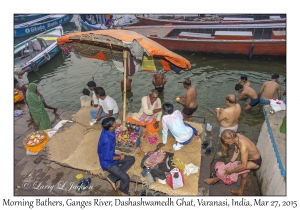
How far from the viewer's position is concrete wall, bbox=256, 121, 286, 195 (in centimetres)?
Result: 437

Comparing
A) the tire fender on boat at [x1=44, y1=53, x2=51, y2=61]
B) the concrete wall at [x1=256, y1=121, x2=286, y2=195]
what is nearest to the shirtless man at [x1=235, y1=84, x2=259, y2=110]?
the concrete wall at [x1=256, y1=121, x2=286, y2=195]

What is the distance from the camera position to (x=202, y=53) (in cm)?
1527

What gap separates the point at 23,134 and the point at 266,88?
9.25m

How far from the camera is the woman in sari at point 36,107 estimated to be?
682cm

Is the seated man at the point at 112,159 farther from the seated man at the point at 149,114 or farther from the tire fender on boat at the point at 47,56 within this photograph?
the tire fender on boat at the point at 47,56

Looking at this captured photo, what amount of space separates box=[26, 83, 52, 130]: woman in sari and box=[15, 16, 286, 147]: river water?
2829 mm

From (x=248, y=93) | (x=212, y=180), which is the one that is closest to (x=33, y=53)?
(x=248, y=93)

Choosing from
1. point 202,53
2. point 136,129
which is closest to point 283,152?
point 136,129

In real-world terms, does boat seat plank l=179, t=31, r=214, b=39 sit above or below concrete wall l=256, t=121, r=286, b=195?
above


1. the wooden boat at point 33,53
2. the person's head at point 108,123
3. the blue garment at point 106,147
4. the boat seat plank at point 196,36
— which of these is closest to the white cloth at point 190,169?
the blue garment at point 106,147

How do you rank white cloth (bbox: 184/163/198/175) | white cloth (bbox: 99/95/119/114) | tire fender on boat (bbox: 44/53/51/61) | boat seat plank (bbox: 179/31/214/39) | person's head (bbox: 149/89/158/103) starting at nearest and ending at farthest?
1. white cloth (bbox: 184/163/198/175)
2. person's head (bbox: 149/89/158/103)
3. white cloth (bbox: 99/95/119/114)
4. tire fender on boat (bbox: 44/53/51/61)
5. boat seat plank (bbox: 179/31/214/39)

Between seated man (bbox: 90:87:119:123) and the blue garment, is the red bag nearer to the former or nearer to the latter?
the blue garment

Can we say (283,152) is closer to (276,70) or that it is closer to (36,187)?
(36,187)

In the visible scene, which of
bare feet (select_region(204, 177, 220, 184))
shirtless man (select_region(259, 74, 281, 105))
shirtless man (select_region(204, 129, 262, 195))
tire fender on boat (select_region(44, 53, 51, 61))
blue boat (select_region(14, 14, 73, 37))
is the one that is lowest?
bare feet (select_region(204, 177, 220, 184))
